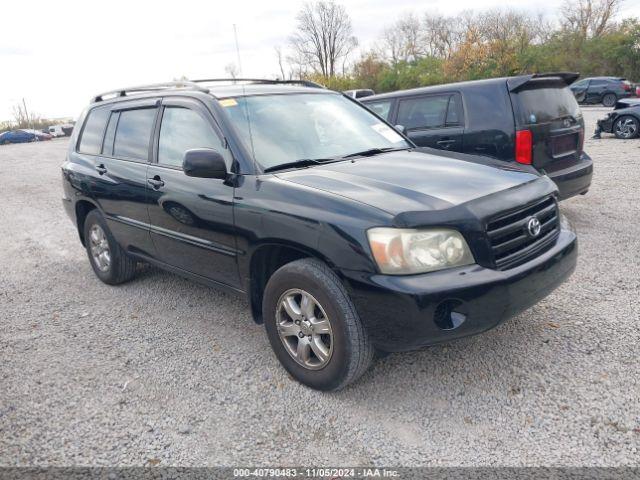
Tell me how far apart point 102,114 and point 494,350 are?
13.4 ft

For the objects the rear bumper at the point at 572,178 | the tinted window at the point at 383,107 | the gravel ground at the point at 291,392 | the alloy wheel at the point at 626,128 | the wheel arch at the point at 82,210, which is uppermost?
the tinted window at the point at 383,107

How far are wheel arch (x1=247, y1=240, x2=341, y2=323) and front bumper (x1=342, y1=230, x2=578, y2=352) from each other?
0.58 m

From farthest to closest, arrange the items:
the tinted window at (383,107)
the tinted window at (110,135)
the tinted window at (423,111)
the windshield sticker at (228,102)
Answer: the tinted window at (383,107) < the tinted window at (423,111) < the tinted window at (110,135) < the windshield sticker at (228,102)

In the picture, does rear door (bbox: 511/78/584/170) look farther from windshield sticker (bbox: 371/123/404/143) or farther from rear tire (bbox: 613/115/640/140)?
rear tire (bbox: 613/115/640/140)

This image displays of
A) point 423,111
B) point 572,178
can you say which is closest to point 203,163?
point 423,111

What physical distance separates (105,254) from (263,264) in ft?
8.21

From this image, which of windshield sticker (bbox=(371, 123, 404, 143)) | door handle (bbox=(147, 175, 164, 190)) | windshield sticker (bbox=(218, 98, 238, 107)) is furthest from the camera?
windshield sticker (bbox=(371, 123, 404, 143))

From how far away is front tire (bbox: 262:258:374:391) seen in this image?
2.82m

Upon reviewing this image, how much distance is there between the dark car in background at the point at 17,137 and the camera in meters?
43.8

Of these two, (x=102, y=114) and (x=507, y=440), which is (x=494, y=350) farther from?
(x=102, y=114)

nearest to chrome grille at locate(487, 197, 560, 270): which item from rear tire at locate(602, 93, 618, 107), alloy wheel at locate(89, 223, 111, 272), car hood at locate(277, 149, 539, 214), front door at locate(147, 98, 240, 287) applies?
car hood at locate(277, 149, 539, 214)

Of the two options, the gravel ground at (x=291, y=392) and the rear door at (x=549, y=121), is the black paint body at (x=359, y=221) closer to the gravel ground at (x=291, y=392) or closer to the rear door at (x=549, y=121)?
the gravel ground at (x=291, y=392)

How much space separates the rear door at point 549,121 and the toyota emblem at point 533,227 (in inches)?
104

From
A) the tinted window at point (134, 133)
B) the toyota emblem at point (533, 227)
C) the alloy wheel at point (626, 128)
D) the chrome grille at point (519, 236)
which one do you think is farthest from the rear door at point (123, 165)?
the alloy wheel at point (626, 128)
